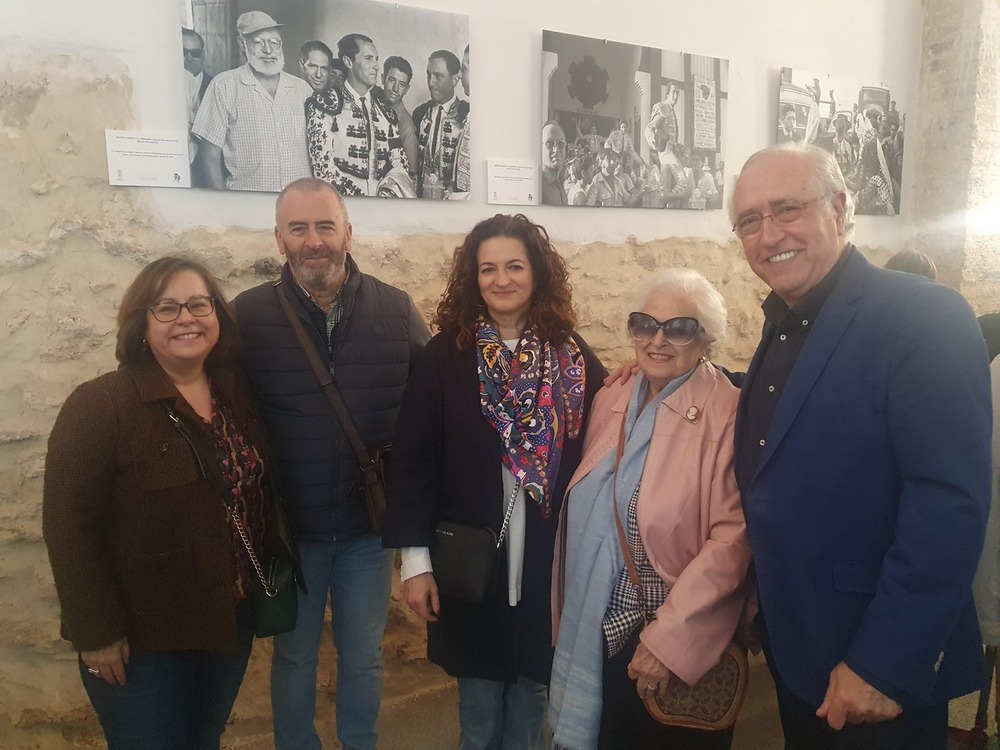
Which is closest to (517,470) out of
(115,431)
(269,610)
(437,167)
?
(269,610)

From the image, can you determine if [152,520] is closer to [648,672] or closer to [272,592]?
[272,592]

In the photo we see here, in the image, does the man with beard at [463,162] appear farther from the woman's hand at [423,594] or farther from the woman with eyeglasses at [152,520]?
the woman's hand at [423,594]

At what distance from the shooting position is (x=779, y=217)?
142 cm

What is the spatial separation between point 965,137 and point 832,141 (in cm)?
87

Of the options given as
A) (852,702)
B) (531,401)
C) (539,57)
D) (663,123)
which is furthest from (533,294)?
(663,123)

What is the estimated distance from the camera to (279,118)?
8.39ft

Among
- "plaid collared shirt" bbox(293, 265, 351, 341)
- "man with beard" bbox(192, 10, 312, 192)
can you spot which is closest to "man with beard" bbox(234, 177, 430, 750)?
"plaid collared shirt" bbox(293, 265, 351, 341)

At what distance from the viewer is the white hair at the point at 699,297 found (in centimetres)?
169

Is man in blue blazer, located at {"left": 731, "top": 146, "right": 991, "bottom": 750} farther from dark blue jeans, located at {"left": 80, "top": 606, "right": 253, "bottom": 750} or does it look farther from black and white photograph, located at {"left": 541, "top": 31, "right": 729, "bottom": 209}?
black and white photograph, located at {"left": 541, "top": 31, "right": 729, "bottom": 209}

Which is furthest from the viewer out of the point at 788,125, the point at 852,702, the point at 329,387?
the point at 788,125

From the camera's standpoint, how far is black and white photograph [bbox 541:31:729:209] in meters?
3.11

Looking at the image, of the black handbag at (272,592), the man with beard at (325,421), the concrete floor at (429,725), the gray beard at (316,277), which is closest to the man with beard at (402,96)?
the man with beard at (325,421)

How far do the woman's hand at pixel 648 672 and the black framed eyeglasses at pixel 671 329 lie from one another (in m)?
0.75

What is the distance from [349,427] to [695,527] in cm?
108
